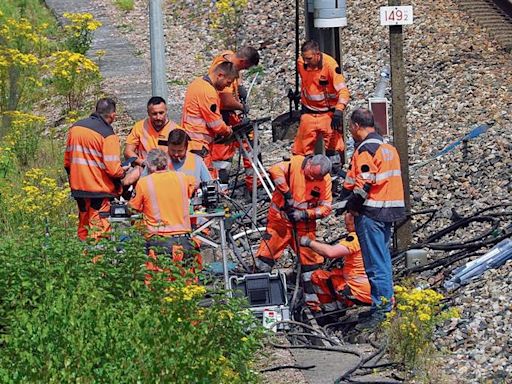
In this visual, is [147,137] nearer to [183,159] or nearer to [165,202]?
[183,159]

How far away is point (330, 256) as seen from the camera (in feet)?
39.1

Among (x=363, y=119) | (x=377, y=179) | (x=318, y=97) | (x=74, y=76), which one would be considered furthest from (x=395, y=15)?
(x=74, y=76)

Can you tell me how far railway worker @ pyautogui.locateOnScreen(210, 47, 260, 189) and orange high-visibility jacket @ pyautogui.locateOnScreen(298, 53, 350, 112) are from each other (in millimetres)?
679

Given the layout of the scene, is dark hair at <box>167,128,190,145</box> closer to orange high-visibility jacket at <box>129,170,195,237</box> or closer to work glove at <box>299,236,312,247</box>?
orange high-visibility jacket at <box>129,170,195,237</box>

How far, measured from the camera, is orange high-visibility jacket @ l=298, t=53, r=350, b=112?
14901mm

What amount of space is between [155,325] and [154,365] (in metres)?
0.41

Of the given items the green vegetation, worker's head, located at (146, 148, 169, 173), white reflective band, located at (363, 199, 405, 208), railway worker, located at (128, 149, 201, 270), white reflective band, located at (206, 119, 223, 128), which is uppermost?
the green vegetation

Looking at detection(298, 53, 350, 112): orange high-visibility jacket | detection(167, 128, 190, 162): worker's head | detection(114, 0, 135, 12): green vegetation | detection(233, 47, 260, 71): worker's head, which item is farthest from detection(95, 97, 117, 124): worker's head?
detection(114, 0, 135, 12): green vegetation

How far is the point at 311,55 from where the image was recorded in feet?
48.6

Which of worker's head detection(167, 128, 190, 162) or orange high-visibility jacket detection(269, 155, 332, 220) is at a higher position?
worker's head detection(167, 128, 190, 162)

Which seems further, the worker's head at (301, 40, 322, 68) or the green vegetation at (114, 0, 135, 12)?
the green vegetation at (114, 0, 135, 12)

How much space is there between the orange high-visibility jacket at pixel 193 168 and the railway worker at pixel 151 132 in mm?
810

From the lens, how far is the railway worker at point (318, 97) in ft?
48.8

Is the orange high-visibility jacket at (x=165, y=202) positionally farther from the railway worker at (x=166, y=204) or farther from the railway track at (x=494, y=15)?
the railway track at (x=494, y=15)
